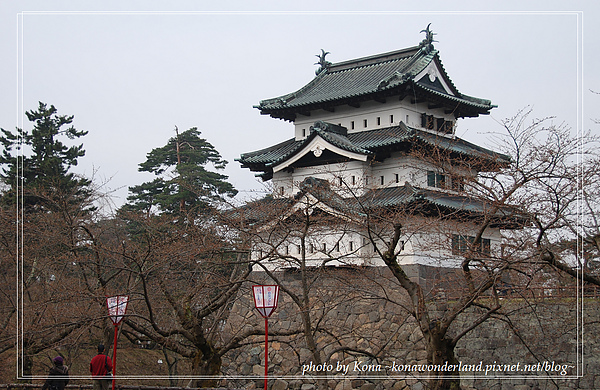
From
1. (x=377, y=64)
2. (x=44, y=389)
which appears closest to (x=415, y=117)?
(x=377, y=64)

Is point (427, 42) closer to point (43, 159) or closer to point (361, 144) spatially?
point (361, 144)

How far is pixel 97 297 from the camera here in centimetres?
1075

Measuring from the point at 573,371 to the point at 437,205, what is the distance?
491 cm

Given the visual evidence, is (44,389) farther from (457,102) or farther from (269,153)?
(457,102)

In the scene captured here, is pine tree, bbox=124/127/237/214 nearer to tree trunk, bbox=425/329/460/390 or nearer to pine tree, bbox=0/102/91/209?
pine tree, bbox=0/102/91/209

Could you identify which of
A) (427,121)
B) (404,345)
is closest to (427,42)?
(427,121)

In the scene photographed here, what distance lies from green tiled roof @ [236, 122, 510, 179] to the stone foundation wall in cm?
350

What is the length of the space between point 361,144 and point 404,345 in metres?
5.79

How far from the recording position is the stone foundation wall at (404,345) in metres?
13.6

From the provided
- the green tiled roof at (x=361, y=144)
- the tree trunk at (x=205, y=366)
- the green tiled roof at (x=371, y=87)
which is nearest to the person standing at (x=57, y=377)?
the tree trunk at (x=205, y=366)

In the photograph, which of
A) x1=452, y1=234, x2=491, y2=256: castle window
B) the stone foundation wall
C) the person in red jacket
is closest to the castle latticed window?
the stone foundation wall

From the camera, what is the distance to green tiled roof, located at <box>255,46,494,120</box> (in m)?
18.8

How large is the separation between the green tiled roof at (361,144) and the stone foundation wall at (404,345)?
3498 mm

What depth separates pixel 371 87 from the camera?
763 inches
